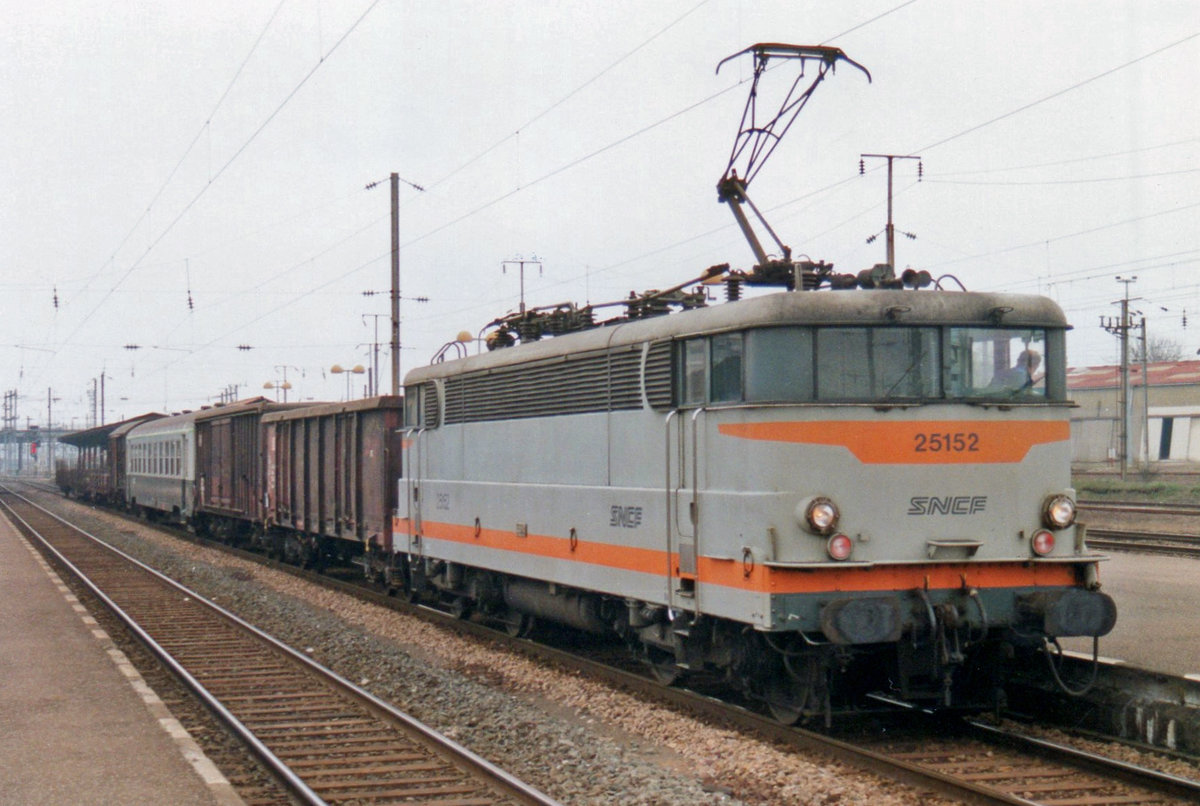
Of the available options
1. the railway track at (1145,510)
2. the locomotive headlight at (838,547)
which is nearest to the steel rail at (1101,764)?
the locomotive headlight at (838,547)

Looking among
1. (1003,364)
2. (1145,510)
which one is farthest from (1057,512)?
(1145,510)

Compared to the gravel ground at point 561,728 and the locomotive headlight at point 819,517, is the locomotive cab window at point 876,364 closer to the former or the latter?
the locomotive headlight at point 819,517

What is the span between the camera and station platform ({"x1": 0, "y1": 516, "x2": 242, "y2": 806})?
7566 mm

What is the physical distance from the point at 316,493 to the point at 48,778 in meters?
13.9

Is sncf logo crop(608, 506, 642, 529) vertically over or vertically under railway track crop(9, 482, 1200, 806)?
over

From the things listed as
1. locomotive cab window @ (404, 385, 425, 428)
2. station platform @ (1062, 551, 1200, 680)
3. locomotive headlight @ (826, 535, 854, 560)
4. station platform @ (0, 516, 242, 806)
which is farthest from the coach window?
locomotive cab window @ (404, 385, 425, 428)

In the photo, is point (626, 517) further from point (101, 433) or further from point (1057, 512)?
point (101, 433)

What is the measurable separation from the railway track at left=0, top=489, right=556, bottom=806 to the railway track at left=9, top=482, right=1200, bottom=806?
7.11ft

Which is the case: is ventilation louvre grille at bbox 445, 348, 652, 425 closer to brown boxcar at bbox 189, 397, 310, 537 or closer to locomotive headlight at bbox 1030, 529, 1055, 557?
locomotive headlight at bbox 1030, 529, 1055, 557

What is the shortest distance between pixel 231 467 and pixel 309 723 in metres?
20.0

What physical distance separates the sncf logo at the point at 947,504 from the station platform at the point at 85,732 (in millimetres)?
4797

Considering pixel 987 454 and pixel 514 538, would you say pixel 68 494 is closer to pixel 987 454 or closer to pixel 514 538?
Result: pixel 514 538

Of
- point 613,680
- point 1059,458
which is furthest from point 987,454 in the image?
point 613,680

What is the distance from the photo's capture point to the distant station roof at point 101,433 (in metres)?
47.2
